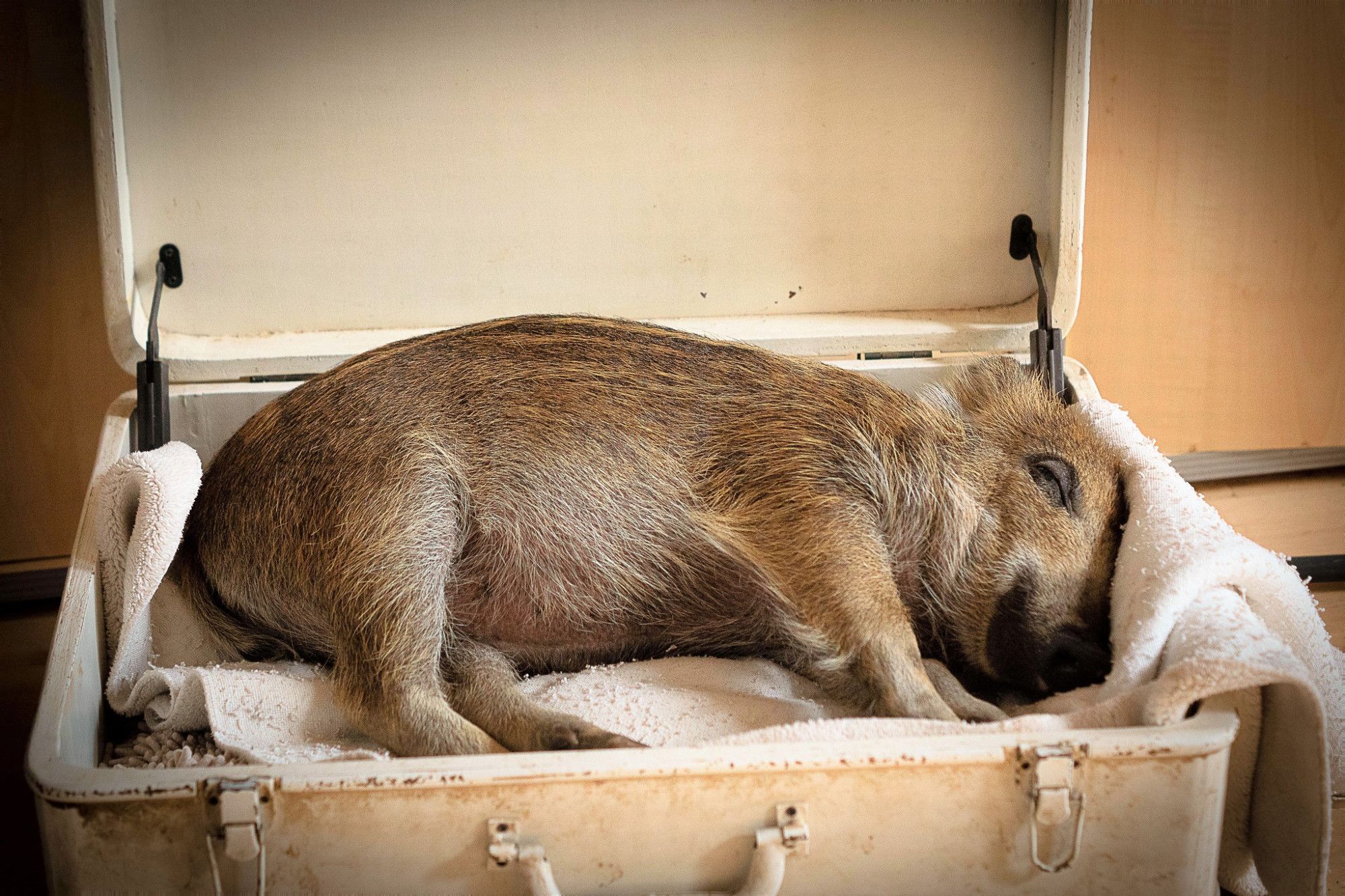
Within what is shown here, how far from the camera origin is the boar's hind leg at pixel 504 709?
113cm

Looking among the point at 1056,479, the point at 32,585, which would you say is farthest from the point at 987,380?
the point at 32,585

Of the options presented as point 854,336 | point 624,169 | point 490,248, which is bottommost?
point 854,336

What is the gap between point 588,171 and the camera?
1.67 metres

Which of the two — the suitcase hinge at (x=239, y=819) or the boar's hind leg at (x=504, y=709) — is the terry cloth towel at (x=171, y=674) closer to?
the boar's hind leg at (x=504, y=709)

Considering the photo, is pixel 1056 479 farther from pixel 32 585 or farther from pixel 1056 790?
pixel 32 585

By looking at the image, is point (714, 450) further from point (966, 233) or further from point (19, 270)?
point (19, 270)

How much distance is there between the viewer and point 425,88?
1605mm

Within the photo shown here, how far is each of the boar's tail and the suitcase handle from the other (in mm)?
568

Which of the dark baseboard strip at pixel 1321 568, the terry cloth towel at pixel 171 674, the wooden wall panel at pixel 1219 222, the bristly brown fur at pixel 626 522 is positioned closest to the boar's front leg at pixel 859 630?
the bristly brown fur at pixel 626 522

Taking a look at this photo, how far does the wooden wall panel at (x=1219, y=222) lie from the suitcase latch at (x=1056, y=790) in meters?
1.52

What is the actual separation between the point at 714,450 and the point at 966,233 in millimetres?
634

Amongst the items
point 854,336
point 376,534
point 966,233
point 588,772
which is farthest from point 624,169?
point 588,772

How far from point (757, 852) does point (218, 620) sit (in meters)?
0.77

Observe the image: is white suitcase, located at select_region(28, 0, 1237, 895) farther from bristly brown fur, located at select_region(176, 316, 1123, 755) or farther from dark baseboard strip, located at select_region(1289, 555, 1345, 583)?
dark baseboard strip, located at select_region(1289, 555, 1345, 583)
